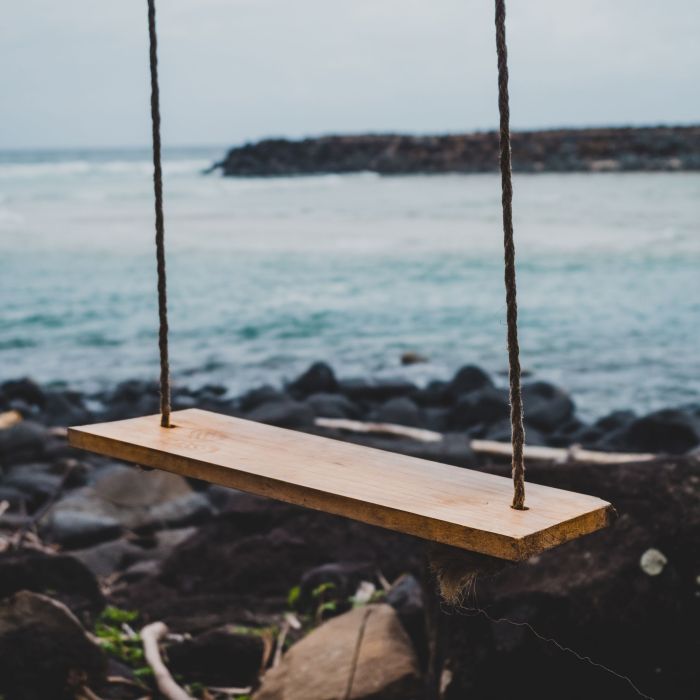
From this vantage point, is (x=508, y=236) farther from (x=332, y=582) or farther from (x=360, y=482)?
Result: (x=332, y=582)

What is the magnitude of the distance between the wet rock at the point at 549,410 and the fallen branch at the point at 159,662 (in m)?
5.14

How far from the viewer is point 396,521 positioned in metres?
1.97

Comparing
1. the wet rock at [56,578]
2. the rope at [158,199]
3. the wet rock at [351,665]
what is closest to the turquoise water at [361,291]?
the wet rock at [56,578]

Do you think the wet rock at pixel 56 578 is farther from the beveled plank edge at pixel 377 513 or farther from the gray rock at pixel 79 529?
the beveled plank edge at pixel 377 513

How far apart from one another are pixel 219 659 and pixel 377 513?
202cm

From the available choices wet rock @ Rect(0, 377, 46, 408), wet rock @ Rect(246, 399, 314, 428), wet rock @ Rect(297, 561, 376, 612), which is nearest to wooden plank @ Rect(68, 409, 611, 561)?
wet rock @ Rect(297, 561, 376, 612)

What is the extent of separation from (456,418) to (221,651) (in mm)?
5317

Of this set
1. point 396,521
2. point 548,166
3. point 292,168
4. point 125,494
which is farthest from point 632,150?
point 396,521

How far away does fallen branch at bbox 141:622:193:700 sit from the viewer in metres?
3.51

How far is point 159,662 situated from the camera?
12.1ft

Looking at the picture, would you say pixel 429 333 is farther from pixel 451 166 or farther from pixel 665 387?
pixel 451 166

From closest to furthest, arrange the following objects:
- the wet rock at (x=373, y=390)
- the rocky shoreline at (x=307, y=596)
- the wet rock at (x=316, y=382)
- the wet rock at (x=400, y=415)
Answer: the rocky shoreline at (x=307, y=596)
the wet rock at (x=400, y=415)
the wet rock at (x=373, y=390)
the wet rock at (x=316, y=382)

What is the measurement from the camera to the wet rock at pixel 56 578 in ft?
12.5

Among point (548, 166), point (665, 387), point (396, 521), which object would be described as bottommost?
point (665, 387)
